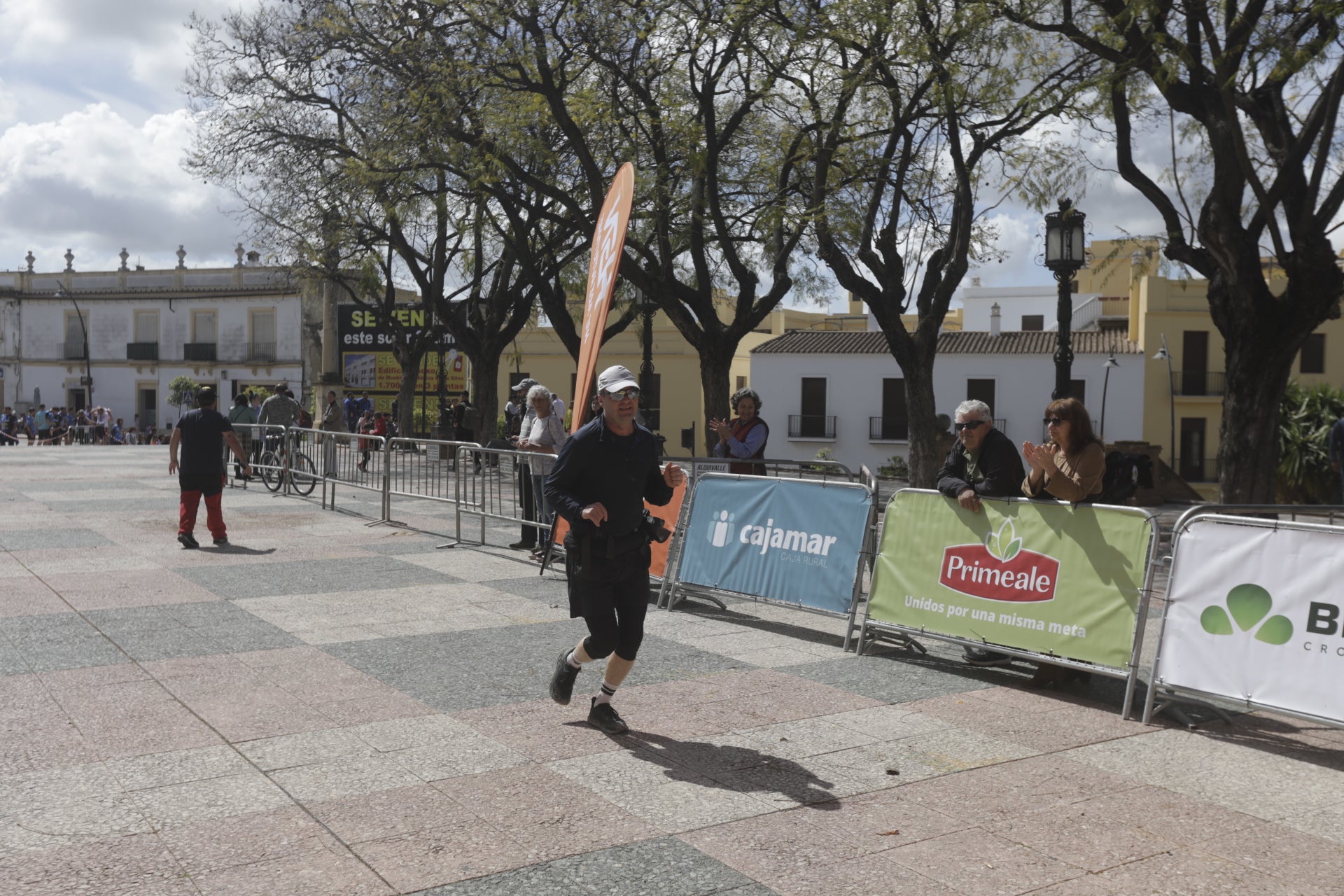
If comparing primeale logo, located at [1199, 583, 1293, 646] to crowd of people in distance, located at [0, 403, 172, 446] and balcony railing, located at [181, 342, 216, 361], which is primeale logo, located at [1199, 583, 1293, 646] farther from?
balcony railing, located at [181, 342, 216, 361]

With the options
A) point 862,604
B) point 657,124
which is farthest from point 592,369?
point 657,124

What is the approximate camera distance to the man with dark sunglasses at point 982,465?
6949 mm

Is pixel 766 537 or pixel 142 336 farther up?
pixel 142 336

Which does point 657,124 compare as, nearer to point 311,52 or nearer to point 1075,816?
point 311,52

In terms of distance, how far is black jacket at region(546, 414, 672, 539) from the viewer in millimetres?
5520

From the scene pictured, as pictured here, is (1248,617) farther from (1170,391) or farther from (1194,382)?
(1194,382)

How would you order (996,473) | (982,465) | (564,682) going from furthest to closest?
(982,465) < (996,473) < (564,682)

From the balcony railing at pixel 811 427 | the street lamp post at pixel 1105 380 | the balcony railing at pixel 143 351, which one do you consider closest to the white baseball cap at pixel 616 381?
the street lamp post at pixel 1105 380

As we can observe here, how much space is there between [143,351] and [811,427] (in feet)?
130

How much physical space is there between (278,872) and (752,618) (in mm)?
5200

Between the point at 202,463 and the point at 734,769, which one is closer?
the point at 734,769

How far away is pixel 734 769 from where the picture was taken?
197 inches

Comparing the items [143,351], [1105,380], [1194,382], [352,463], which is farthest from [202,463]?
[143,351]

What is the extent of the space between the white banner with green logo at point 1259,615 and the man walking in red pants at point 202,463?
8998 mm
